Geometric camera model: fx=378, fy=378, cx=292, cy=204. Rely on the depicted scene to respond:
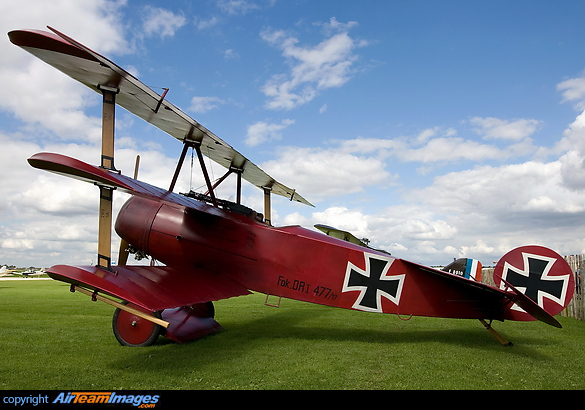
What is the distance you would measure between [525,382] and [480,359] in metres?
1.03

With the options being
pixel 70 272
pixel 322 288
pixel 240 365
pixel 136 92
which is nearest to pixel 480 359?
pixel 322 288

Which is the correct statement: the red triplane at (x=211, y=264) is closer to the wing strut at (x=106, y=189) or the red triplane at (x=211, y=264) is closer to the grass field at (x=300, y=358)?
the wing strut at (x=106, y=189)

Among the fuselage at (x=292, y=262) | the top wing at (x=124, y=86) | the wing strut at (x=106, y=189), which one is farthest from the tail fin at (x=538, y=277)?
the wing strut at (x=106, y=189)

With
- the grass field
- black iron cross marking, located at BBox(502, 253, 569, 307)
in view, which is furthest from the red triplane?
the grass field

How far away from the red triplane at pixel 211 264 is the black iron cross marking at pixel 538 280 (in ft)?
0.05

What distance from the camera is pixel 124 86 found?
6434 mm

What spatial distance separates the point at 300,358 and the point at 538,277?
427 centimetres

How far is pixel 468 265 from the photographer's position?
9.67 metres

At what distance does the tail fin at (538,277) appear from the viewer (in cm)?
619

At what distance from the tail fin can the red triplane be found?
0.05 ft

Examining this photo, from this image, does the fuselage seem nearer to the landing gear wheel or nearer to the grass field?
the grass field

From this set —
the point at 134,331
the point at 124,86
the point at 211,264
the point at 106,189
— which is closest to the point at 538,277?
the point at 211,264

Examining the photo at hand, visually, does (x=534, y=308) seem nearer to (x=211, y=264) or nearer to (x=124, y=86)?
(x=211, y=264)

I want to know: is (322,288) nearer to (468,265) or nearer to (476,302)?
(476,302)
